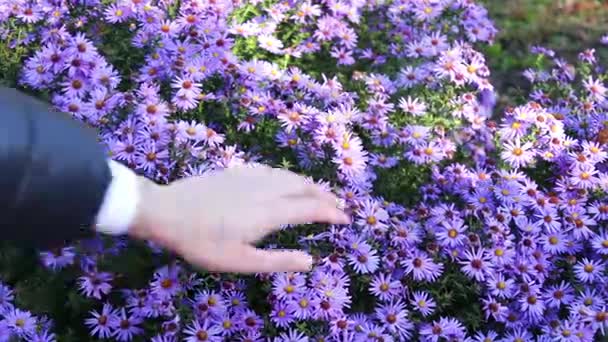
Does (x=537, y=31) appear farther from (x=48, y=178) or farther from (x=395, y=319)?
(x=48, y=178)

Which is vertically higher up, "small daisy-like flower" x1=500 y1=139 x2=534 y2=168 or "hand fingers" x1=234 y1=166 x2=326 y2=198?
"hand fingers" x1=234 y1=166 x2=326 y2=198

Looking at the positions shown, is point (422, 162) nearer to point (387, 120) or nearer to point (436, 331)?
point (387, 120)

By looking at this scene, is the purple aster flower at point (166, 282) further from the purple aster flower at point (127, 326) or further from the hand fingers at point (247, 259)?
the hand fingers at point (247, 259)

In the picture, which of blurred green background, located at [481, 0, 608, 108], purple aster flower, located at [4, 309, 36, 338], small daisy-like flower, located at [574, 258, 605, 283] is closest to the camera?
purple aster flower, located at [4, 309, 36, 338]

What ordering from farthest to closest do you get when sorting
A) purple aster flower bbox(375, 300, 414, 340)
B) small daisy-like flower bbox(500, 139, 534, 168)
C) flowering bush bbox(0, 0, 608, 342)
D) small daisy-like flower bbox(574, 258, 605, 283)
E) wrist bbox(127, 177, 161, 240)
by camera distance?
1. small daisy-like flower bbox(500, 139, 534, 168)
2. small daisy-like flower bbox(574, 258, 605, 283)
3. purple aster flower bbox(375, 300, 414, 340)
4. flowering bush bbox(0, 0, 608, 342)
5. wrist bbox(127, 177, 161, 240)

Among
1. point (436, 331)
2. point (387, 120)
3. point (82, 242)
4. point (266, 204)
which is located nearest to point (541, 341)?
point (436, 331)

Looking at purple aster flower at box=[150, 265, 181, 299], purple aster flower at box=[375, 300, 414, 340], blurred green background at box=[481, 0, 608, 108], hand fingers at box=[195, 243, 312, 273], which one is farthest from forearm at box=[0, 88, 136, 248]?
blurred green background at box=[481, 0, 608, 108]

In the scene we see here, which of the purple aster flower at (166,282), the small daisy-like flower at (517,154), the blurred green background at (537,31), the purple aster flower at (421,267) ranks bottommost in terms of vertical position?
the blurred green background at (537,31)

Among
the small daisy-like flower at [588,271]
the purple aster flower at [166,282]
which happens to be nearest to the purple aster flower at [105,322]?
the purple aster flower at [166,282]

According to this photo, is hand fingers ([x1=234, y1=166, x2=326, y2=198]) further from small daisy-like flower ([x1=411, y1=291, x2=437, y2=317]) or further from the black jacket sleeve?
small daisy-like flower ([x1=411, y1=291, x2=437, y2=317])

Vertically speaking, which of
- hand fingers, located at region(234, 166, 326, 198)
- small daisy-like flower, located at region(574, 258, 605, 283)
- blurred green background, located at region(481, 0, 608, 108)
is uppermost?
hand fingers, located at region(234, 166, 326, 198)
